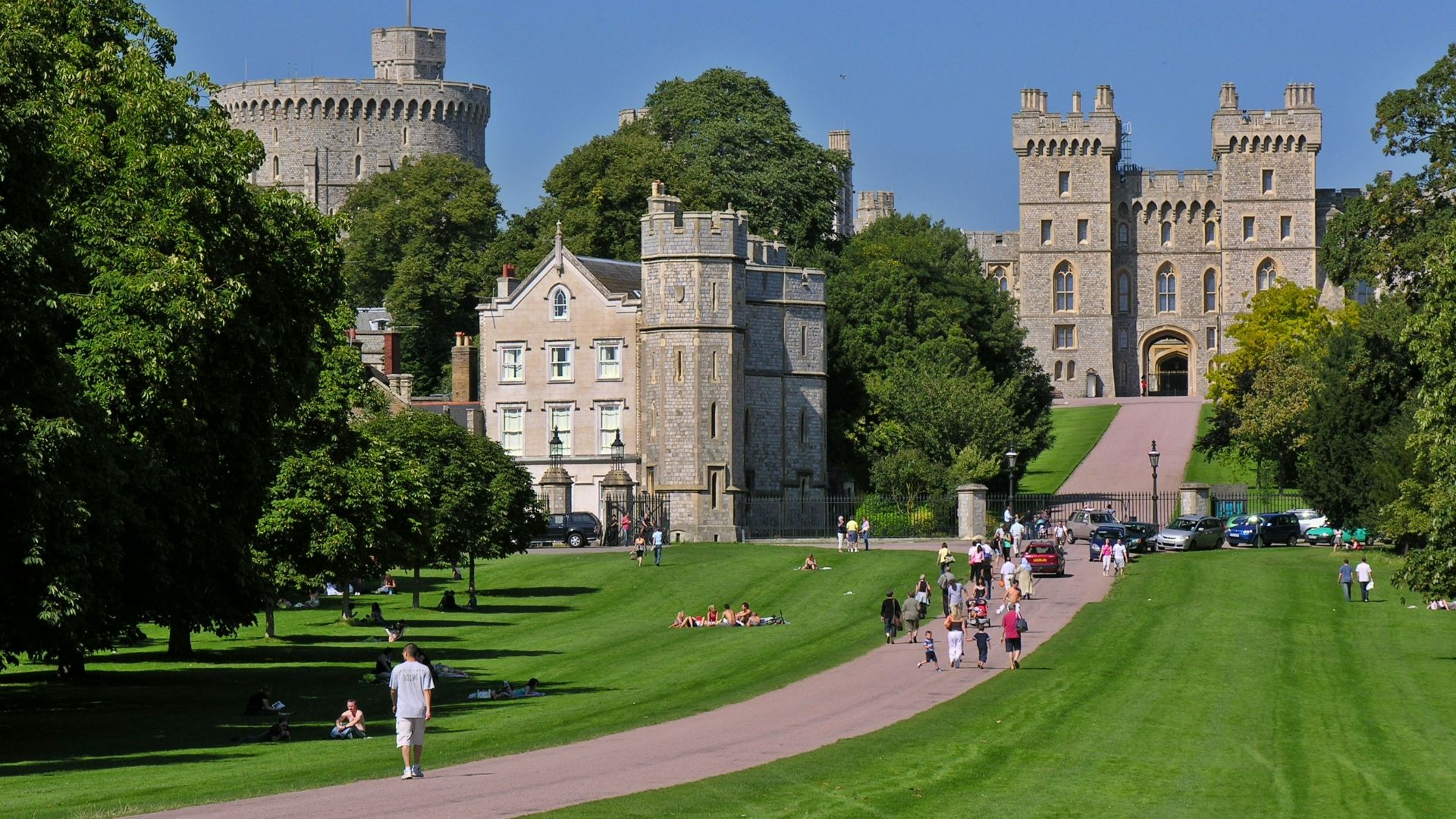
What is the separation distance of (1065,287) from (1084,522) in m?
68.8

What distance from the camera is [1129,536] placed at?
63.1m

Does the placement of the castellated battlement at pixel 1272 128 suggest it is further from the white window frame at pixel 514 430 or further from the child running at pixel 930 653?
the child running at pixel 930 653

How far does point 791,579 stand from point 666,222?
19.7 meters

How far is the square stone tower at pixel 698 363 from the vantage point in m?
71.8

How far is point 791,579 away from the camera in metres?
56.0

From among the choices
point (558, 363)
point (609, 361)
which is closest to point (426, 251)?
point (558, 363)

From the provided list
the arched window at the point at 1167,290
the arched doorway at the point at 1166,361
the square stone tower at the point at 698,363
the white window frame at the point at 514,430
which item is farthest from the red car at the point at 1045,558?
the arched doorway at the point at 1166,361

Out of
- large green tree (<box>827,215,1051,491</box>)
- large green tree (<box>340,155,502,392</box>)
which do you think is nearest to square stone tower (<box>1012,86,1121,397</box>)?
large green tree (<box>827,215,1051,491</box>)

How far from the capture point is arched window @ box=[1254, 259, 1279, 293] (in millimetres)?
132000

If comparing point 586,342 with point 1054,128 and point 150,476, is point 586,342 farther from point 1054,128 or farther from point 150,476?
point 1054,128

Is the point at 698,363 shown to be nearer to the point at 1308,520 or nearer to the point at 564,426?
the point at 564,426

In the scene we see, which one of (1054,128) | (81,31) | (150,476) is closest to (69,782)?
(150,476)

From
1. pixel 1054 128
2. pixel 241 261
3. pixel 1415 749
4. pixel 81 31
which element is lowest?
pixel 1415 749

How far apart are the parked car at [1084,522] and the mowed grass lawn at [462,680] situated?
330 inches
